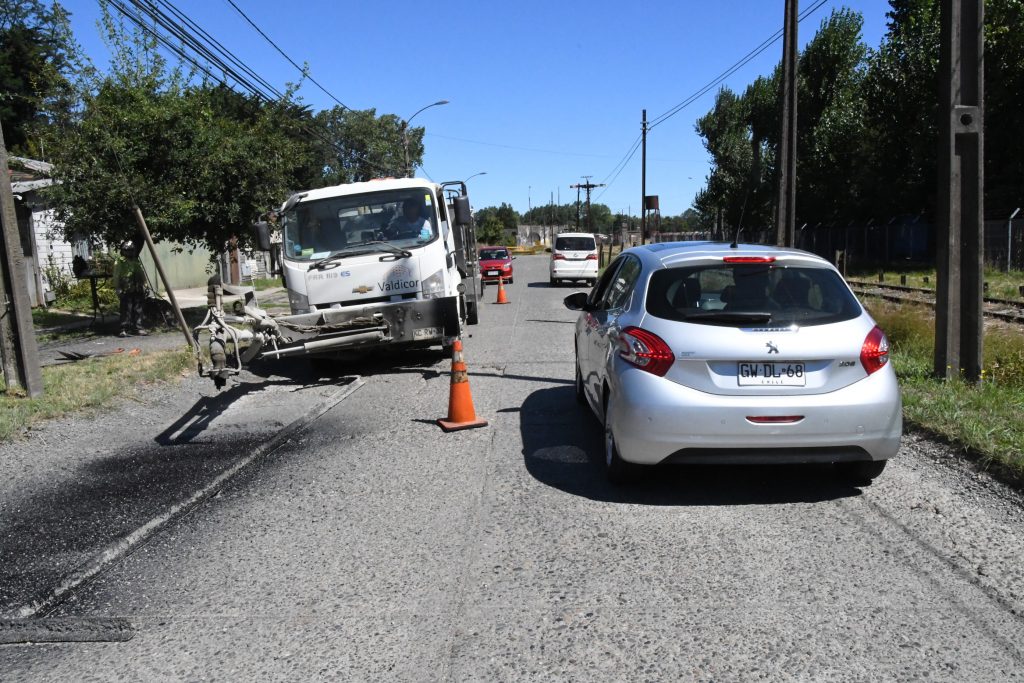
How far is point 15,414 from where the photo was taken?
27.7 ft

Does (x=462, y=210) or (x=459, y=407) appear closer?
(x=459, y=407)

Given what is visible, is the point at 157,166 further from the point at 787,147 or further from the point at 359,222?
the point at 787,147

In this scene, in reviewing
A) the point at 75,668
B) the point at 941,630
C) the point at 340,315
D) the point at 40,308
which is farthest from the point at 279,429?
the point at 40,308

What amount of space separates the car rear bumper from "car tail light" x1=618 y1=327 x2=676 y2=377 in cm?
Answer: 9

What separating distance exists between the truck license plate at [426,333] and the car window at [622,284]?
4063mm

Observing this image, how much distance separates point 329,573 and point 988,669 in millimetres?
3118

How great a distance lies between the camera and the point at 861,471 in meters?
5.78

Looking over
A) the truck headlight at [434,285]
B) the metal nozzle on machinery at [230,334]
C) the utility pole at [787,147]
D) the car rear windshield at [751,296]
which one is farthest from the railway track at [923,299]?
the metal nozzle on machinery at [230,334]

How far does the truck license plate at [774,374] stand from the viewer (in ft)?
17.4

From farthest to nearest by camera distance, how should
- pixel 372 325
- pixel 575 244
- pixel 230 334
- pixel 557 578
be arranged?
pixel 575 244
pixel 372 325
pixel 230 334
pixel 557 578

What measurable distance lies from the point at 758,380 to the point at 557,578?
183 cm

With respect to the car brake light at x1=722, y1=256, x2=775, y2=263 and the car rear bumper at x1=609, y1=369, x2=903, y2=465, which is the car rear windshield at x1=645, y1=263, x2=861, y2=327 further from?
the car rear bumper at x1=609, y1=369, x2=903, y2=465

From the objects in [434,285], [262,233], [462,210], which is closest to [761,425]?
[434,285]

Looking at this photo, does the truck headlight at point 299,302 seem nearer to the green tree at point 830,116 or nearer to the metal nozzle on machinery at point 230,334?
the metal nozzle on machinery at point 230,334
